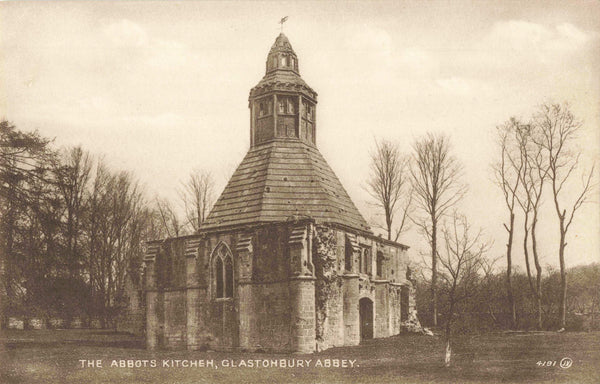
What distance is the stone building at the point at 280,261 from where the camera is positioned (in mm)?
24078

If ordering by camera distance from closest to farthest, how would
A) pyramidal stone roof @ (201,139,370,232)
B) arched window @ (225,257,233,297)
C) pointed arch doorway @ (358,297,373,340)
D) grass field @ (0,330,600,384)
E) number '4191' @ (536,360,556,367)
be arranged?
grass field @ (0,330,600,384) → number '4191' @ (536,360,556,367) → arched window @ (225,257,233,297) → pyramidal stone roof @ (201,139,370,232) → pointed arch doorway @ (358,297,373,340)

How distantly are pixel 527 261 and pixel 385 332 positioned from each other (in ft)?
31.5

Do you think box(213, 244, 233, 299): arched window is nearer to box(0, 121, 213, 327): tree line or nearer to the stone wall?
the stone wall

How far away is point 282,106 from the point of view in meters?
30.8

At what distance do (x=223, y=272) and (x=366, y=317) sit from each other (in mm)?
7263

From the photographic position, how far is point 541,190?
31.6 meters

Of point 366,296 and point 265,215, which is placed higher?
point 265,215

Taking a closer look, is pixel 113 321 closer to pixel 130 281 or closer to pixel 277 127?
pixel 130 281

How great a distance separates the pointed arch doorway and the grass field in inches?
79.5

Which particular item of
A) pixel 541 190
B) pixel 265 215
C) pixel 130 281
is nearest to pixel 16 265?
pixel 265 215

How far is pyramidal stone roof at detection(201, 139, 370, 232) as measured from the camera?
88.3 ft

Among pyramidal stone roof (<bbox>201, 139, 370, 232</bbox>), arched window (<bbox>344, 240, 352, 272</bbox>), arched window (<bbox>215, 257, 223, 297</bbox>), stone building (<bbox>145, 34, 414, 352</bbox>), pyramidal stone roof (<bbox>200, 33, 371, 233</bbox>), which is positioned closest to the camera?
stone building (<bbox>145, 34, 414, 352</bbox>)

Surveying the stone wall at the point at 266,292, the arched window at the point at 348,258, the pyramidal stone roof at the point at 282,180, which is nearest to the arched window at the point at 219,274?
the stone wall at the point at 266,292

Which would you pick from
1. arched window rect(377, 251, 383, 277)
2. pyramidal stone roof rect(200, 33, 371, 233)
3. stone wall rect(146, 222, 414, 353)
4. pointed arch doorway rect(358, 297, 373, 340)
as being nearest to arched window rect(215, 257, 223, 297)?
stone wall rect(146, 222, 414, 353)
